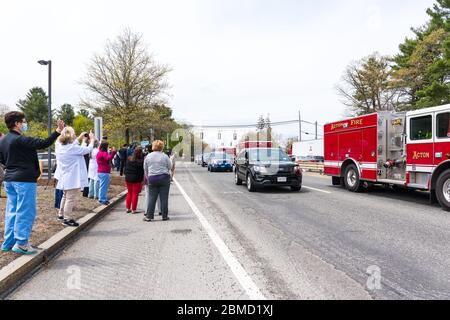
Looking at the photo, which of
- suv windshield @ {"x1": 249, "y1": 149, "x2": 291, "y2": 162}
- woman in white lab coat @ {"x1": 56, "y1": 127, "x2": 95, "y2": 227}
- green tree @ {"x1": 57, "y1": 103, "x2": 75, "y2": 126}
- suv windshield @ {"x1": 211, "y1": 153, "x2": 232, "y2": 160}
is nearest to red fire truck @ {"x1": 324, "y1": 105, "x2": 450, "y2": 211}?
Result: suv windshield @ {"x1": 249, "y1": 149, "x2": 291, "y2": 162}

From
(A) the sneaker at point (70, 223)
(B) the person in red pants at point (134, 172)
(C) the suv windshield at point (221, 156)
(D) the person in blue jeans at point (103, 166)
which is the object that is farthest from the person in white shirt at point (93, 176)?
(C) the suv windshield at point (221, 156)

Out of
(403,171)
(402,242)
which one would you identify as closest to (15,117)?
(402,242)

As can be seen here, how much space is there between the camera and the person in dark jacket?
4.92m

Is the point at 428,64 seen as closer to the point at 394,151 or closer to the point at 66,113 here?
the point at 394,151

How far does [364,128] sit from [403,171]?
2070 mm

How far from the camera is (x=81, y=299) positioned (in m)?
3.73

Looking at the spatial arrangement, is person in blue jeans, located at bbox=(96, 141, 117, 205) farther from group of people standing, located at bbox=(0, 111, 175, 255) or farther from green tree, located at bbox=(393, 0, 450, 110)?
green tree, located at bbox=(393, 0, 450, 110)

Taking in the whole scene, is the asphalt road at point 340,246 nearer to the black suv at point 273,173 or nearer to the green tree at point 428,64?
the black suv at point 273,173

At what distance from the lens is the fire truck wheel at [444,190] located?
891cm

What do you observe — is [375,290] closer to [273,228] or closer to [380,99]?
[273,228]

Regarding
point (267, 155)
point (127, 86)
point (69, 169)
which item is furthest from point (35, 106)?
point (69, 169)

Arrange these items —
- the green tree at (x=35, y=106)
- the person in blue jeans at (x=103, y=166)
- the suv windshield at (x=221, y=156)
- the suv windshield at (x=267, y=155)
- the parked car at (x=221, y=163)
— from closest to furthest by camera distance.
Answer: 1. the person in blue jeans at (x=103, y=166)
2. the suv windshield at (x=267, y=155)
3. the parked car at (x=221, y=163)
4. the suv windshield at (x=221, y=156)
5. the green tree at (x=35, y=106)

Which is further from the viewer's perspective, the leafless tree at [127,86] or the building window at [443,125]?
the leafless tree at [127,86]

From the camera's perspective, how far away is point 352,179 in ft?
43.9
